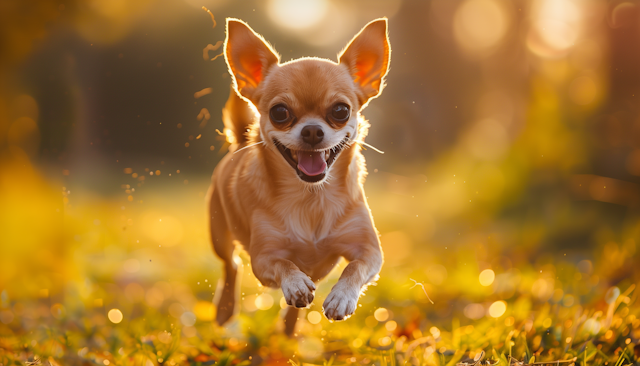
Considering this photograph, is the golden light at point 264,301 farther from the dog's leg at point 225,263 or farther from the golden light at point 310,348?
the golden light at point 310,348

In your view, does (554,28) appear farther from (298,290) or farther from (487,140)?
(298,290)

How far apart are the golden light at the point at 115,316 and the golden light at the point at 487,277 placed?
3.02 meters

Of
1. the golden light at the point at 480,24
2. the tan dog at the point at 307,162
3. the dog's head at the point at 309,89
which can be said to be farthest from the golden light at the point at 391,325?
the golden light at the point at 480,24

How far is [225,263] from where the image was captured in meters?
2.71

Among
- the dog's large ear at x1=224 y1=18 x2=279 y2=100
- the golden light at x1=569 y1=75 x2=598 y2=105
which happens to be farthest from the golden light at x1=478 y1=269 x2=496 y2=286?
the dog's large ear at x1=224 y1=18 x2=279 y2=100

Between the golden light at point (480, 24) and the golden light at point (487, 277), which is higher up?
the golden light at point (480, 24)

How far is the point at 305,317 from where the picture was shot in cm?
273

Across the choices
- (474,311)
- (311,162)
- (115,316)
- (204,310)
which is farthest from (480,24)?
(115,316)

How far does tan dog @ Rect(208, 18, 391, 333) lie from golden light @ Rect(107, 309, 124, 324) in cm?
138

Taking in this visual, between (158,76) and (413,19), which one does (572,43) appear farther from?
(158,76)

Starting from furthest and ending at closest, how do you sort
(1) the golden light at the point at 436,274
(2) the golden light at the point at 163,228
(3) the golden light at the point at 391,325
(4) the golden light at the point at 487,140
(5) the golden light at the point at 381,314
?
(4) the golden light at the point at 487,140
(1) the golden light at the point at 436,274
(2) the golden light at the point at 163,228
(5) the golden light at the point at 381,314
(3) the golden light at the point at 391,325

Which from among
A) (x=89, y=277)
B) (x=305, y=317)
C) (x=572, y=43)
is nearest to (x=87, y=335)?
(x=89, y=277)

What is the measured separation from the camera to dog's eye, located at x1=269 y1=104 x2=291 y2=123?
74.4 inches

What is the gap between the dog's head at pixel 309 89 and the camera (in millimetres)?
1801
